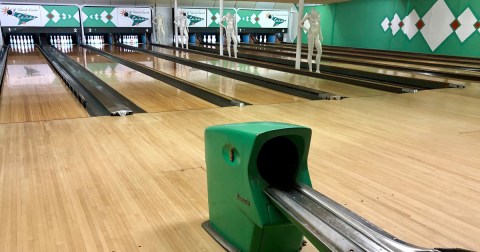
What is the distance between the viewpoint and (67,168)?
219cm

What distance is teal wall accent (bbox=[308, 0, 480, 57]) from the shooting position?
8.98m

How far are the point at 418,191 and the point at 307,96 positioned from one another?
105 inches

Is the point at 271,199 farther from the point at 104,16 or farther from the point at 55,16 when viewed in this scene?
the point at 104,16

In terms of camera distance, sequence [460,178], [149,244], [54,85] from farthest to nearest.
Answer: [54,85]
[460,178]
[149,244]

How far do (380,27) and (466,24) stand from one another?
2577 millimetres

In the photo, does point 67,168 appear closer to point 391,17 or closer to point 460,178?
point 460,178

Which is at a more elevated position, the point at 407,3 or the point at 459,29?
the point at 407,3

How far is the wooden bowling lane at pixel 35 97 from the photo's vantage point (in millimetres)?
3469

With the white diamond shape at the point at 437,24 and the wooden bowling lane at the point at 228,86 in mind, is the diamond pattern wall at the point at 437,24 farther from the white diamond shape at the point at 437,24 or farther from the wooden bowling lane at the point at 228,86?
the wooden bowling lane at the point at 228,86

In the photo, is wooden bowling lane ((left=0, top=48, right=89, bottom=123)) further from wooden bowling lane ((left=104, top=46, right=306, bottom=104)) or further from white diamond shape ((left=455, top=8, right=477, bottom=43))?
white diamond shape ((left=455, top=8, right=477, bottom=43))

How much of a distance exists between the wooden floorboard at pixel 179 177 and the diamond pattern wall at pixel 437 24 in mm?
6336

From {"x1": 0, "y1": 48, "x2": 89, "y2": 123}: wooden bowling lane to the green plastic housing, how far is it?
2.41 metres

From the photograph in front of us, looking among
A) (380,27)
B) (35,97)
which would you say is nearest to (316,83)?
(35,97)

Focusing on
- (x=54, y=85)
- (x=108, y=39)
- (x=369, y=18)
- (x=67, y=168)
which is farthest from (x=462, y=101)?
(x=108, y=39)
